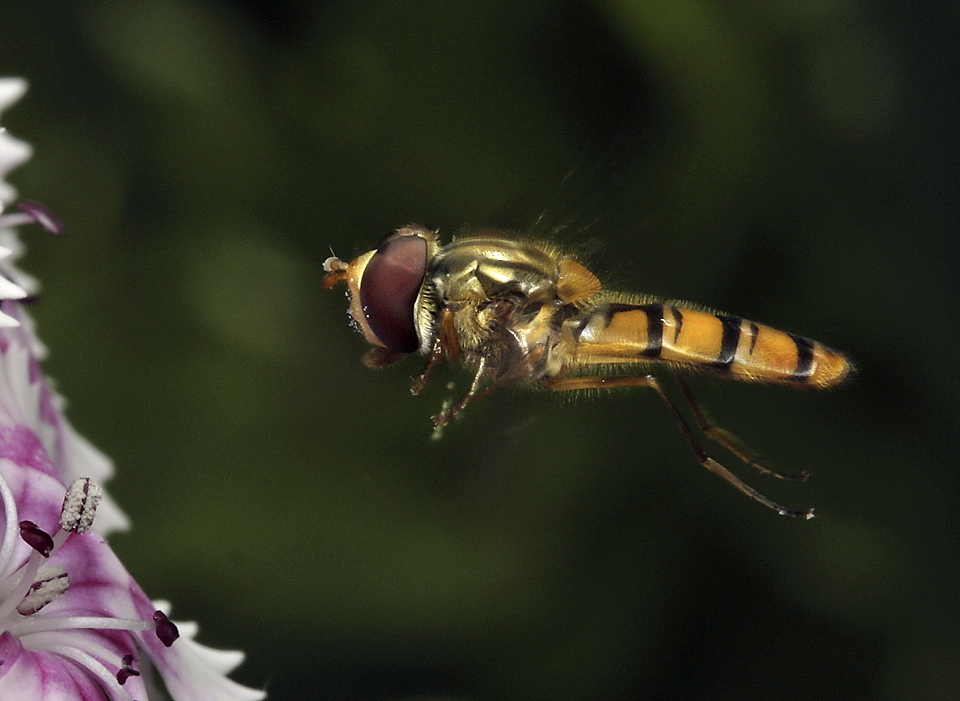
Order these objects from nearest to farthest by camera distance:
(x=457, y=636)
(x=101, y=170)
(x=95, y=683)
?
(x=95, y=683)
(x=457, y=636)
(x=101, y=170)

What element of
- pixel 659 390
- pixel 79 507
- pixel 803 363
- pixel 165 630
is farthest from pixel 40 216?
pixel 803 363

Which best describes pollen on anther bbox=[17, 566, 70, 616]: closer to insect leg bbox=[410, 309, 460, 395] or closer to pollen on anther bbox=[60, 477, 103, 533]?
pollen on anther bbox=[60, 477, 103, 533]

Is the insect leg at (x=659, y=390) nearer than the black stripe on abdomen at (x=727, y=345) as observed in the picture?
Yes

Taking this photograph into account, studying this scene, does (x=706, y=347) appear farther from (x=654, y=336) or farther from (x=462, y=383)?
(x=462, y=383)

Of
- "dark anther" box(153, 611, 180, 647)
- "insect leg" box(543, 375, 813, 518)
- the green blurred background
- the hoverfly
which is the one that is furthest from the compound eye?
the green blurred background

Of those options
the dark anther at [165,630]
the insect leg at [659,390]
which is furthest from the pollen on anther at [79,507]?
the insect leg at [659,390]

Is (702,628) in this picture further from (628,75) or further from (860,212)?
(628,75)

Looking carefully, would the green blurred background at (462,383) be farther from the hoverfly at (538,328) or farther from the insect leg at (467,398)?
the insect leg at (467,398)

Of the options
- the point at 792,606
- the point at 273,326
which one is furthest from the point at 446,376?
the point at 792,606
